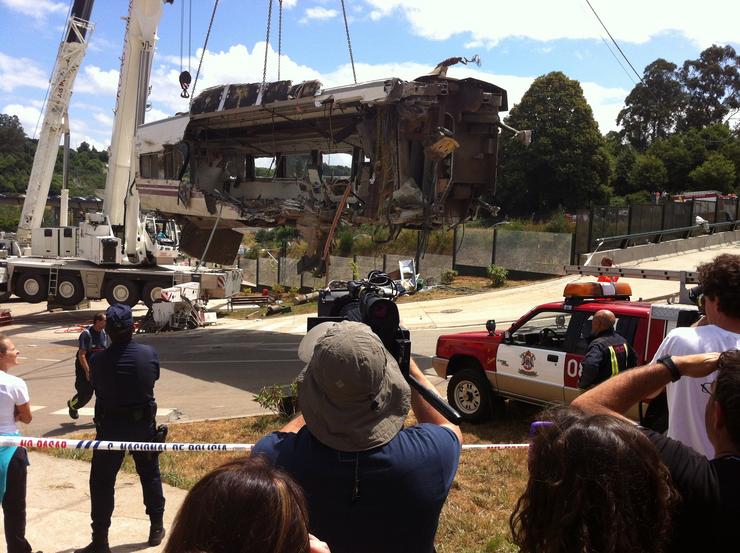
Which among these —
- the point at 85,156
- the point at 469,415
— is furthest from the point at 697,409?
the point at 85,156

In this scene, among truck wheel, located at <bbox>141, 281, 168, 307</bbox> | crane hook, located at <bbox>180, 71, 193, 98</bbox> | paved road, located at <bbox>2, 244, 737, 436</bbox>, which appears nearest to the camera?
paved road, located at <bbox>2, 244, 737, 436</bbox>

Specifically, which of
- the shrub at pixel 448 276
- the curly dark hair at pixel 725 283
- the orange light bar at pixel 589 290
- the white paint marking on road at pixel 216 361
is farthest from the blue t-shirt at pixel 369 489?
the shrub at pixel 448 276

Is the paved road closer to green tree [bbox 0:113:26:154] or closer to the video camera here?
the video camera

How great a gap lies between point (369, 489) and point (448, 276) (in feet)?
77.7

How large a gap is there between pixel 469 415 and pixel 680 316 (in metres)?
2.94

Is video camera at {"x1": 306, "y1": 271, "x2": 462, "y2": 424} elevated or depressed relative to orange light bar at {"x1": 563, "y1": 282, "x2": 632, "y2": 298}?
elevated

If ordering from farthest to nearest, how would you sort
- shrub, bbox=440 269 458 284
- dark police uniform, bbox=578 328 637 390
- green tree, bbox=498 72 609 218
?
green tree, bbox=498 72 609 218
shrub, bbox=440 269 458 284
dark police uniform, bbox=578 328 637 390

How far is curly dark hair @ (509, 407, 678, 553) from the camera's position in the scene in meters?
1.63

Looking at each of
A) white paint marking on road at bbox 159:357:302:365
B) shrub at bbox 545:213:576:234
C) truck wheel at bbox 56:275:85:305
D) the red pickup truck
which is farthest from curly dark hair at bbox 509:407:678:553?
shrub at bbox 545:213:576:234

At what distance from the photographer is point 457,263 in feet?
89.8

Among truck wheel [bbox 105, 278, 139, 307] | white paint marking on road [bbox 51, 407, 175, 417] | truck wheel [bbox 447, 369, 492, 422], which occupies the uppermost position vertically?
truck wheel [bbox 447, 369, 492, 422]

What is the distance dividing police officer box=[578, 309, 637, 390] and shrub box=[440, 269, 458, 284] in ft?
63.6

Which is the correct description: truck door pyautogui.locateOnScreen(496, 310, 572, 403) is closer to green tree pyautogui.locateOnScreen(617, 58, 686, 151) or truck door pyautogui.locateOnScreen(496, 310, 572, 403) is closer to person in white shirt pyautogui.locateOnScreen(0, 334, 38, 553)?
person in white shirt pyautogui.locateOnScreen(0, 334, 38, 553)

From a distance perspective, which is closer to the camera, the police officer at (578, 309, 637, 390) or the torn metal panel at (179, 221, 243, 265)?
the police officer at (578, 309, 637, 390)
